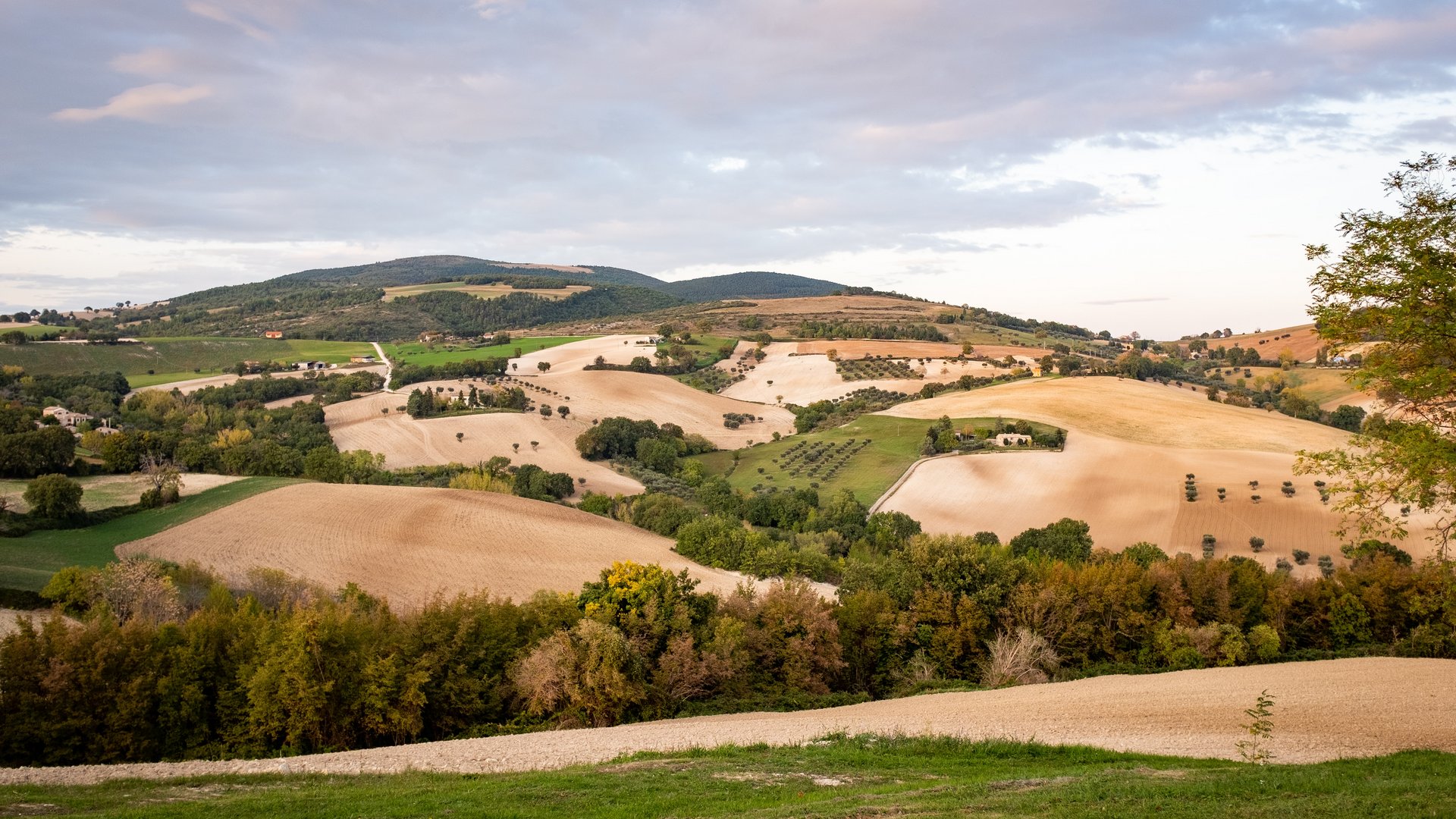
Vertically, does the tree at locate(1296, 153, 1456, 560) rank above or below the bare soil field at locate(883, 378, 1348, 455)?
above

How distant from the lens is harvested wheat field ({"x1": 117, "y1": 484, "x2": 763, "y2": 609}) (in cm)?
5309

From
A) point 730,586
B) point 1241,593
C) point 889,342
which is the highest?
point 889,342

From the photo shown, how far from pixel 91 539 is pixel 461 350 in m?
109

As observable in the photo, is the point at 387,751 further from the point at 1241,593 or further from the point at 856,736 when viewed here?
the point at 1241,593

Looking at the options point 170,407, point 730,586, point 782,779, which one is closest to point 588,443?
point 730,586

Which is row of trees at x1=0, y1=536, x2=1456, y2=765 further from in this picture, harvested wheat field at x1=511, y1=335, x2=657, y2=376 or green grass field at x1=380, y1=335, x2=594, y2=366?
green grass field at x1=380, y1=335, x2=594, y2=366

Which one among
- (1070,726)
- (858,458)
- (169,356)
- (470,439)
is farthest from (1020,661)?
(169,356)

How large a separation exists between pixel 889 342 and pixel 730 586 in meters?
108

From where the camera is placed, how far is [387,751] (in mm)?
26219

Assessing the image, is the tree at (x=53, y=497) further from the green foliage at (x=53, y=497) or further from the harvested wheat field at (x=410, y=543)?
the harvested wheat field at (x=410, y=543)

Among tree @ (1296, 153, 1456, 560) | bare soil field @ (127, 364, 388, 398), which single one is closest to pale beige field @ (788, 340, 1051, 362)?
bare soil field @ (127, 364, 388, 398)

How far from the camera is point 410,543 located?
59.4m

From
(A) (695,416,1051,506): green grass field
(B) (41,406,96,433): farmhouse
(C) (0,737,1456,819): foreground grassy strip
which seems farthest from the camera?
(B) (41,406,96,433): farmhouse

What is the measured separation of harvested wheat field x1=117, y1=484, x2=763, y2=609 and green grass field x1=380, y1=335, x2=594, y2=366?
79.6m
